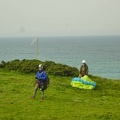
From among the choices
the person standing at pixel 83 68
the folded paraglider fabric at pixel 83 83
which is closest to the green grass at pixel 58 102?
the folded paraglider fabric at pixel 83 83

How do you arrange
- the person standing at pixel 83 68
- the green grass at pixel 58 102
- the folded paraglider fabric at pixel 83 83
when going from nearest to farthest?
the green grass at pixel 58 102
the folded paraglider fabric at pixel 83 83
the person standing at pixel 83 68

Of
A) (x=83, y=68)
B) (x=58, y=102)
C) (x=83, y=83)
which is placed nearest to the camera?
A: (x=58, y=102)

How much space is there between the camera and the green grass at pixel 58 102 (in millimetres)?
17875

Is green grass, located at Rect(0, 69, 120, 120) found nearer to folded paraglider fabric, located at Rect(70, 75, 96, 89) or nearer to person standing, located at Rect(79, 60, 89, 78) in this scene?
folded paraglider fabric, located at Rect(70, 75, 96, 89)

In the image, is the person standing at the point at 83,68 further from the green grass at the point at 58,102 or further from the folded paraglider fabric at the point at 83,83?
the green grass at the point at 58,102

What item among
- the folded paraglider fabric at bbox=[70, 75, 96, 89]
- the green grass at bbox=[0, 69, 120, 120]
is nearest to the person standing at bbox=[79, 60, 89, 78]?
the folded paraglider fabric at bbox=[70, 75, 96, 89]

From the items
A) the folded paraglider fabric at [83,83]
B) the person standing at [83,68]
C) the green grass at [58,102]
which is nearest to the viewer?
the green grass at [58,102]

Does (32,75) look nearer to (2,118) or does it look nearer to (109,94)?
(109,94)

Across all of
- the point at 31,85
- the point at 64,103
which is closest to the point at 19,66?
the point at 31,85

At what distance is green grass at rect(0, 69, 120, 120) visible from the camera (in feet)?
58.6

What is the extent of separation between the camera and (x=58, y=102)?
20984 millimetres

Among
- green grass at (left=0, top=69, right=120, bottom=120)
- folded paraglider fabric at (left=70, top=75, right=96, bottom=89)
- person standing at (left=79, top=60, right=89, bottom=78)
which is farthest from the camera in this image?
person standing at (left=79, top=60, right=89, bottom=78)

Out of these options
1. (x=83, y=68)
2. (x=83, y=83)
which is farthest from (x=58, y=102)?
(x=83, y=68)

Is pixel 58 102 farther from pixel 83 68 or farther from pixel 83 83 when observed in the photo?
pixel 83 68
